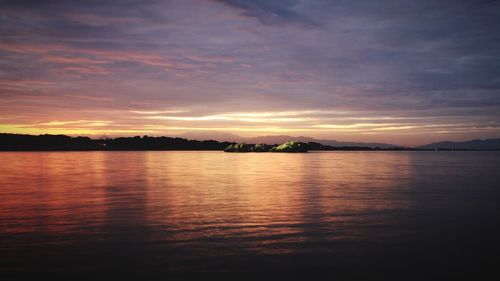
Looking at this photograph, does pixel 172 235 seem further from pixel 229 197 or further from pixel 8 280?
pixel 229 197

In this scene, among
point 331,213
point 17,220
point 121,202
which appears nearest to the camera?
point 17,220

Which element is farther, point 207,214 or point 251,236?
point 207,214

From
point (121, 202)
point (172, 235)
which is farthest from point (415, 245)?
point (121, 202)

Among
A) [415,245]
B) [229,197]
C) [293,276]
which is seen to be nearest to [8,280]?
[293,276]

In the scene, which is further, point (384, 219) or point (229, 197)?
point (229, 197)

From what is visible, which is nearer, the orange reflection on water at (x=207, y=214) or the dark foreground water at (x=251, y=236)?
the dark foreground water at (x=251, y=236)

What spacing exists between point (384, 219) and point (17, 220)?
20126 mm

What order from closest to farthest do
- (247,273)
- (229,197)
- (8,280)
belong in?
(8,280) < (247,273) < (229,197)

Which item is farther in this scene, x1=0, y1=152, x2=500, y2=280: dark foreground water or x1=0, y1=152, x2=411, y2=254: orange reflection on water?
x1=0, y1=152, x2=411, y2=254: orange reflection on water

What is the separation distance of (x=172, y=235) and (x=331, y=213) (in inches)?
415

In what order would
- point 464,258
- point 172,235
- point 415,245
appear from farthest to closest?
point 172,235, point 415,245, point 464,258

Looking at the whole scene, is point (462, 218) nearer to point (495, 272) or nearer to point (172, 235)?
point (495, 272)

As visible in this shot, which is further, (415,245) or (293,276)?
(415,245)

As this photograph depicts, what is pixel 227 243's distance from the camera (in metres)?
16.9
